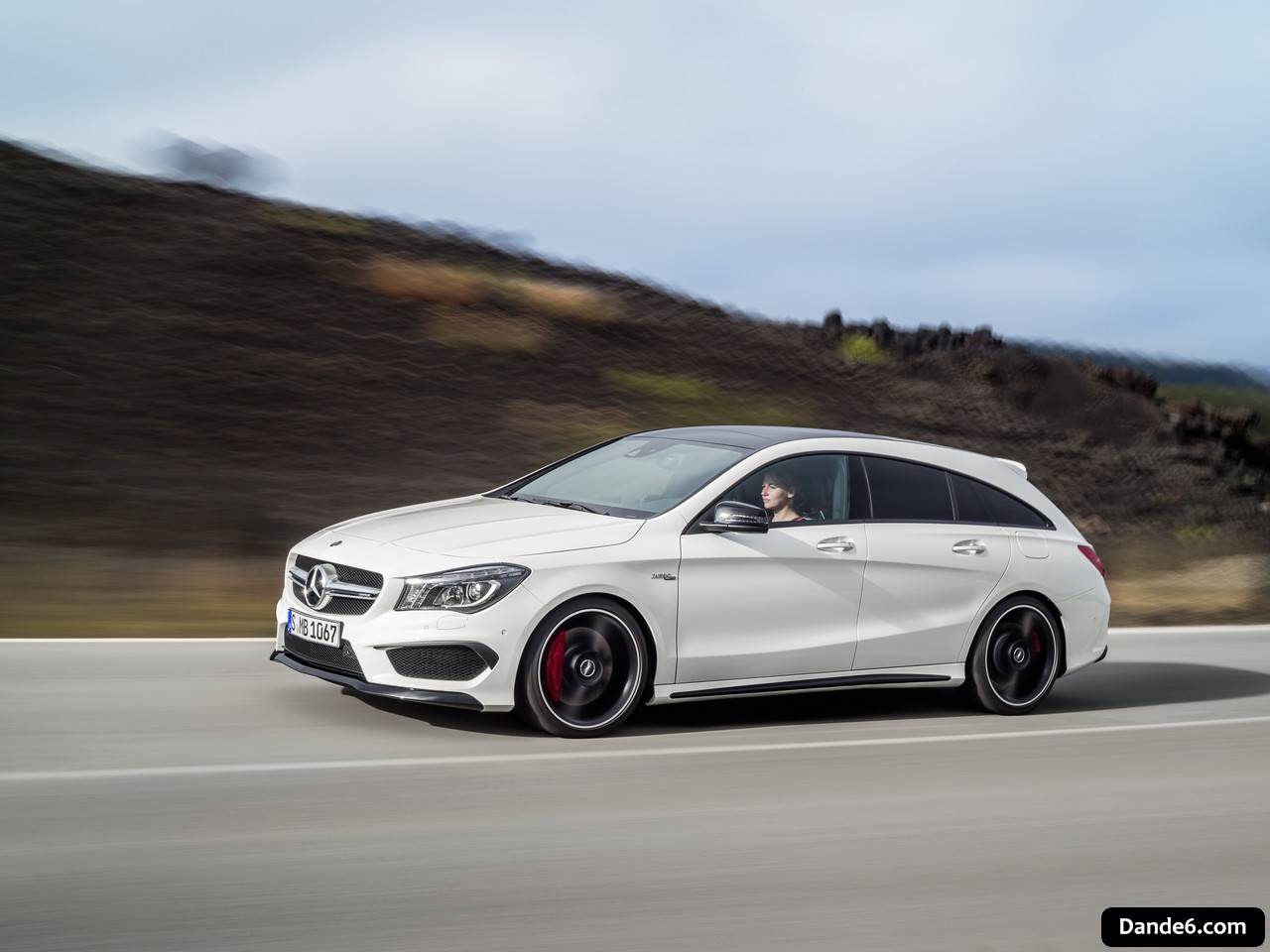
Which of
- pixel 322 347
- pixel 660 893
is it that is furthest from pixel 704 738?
pixel 322 347

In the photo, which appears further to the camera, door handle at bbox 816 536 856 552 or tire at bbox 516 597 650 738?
door handle at bbox 816 536 856 552

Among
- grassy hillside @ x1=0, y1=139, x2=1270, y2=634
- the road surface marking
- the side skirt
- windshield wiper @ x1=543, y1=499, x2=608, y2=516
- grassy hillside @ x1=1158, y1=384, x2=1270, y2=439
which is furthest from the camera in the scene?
grassy hillside @ x1=1158, y1=384, x2=1270, y2=439

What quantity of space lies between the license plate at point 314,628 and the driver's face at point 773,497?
2.29 meters

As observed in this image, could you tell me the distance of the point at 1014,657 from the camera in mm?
8734

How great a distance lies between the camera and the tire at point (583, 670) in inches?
279

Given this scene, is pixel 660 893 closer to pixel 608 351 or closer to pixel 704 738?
pixel 704 738

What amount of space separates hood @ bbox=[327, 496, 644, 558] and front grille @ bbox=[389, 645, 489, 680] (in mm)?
450

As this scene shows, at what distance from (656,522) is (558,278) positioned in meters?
22.1

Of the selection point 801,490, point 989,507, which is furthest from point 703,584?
point 989,507

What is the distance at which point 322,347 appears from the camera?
2200 cm

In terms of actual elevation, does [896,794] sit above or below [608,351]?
below

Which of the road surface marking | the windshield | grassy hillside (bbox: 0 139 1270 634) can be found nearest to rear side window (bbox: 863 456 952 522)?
the windshield

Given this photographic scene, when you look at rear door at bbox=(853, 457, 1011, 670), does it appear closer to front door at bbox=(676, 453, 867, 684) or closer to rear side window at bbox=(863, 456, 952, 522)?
rear side window at bbox=(863, 456, 952, 522)

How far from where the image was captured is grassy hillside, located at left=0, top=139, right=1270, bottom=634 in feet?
51.0
